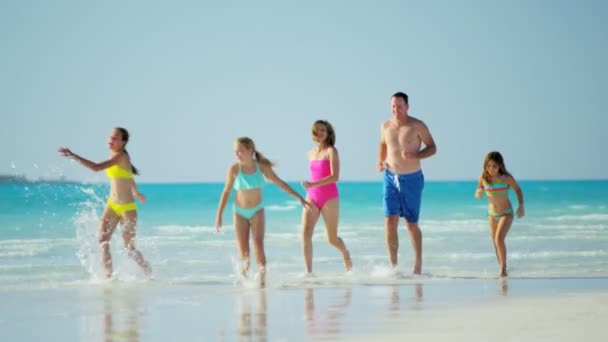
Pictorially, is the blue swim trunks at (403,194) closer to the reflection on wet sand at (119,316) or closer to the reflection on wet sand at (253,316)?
the reflection on wet sand at (253,316)

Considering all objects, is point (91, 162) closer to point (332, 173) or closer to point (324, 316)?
point (332, 173)

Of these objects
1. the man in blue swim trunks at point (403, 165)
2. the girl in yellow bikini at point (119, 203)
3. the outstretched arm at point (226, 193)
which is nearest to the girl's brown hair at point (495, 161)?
the man in blue swim trunks at point (403, 165)

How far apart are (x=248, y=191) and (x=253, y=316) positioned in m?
2.20

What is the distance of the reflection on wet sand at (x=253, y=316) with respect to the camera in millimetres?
6178

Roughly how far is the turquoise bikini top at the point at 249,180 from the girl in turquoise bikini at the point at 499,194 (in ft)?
8.16

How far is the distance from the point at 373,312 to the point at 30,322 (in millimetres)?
2723

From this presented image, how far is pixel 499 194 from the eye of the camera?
9859mm

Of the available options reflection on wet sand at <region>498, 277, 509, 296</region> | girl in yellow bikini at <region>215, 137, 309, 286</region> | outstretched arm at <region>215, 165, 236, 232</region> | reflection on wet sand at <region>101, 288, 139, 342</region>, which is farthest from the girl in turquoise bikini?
reflection on wet sand at <region>101, 288, 139, 342</region>

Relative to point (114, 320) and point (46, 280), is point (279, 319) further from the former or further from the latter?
point (46, 280)

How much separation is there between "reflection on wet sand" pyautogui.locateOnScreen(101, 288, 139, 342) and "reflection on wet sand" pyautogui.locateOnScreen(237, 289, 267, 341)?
2.52 ft

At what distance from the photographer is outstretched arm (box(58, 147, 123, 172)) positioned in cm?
868

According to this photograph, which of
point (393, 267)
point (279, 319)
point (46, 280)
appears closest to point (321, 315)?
point (279, 319)

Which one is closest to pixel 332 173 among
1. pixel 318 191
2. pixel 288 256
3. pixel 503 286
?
pixel 318 191

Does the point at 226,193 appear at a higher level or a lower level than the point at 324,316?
higher
